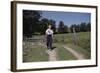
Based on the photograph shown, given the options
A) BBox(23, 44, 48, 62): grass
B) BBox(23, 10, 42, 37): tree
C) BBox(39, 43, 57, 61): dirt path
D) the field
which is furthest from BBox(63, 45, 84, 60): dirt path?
BBox(23, 10, 42, 37): tree

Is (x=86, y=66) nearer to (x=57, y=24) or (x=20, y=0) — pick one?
(x=57, y=24)

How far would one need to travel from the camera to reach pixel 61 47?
2.02 metres

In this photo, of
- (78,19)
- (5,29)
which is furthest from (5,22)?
(78,19)

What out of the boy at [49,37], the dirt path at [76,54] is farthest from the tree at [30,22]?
the dirt path at [76,54]

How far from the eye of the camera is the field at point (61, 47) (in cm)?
190

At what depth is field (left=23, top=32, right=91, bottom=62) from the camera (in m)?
1.90

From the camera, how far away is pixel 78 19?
2.10m

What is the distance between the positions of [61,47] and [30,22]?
39 centimetres

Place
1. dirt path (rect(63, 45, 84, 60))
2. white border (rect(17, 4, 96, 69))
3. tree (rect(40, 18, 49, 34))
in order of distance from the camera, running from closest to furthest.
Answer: white border (rect(17, 4, 96, 69)) → tree (rect(40, 18, 49, 34)) → dirt path (rect(63, 45, 84, 60))

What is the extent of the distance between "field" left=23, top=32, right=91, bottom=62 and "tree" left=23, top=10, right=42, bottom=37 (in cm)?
6

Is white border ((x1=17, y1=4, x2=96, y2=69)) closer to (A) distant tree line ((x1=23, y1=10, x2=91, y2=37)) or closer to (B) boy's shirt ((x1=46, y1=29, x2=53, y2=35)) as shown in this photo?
(A) distant tree line ((x1=23, y1=10, x2=91, y2=37))

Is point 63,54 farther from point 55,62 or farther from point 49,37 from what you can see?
point 49,37

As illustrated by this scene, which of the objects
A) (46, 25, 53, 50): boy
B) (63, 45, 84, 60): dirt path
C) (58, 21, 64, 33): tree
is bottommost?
(63, 45, 84, 60): dirt path

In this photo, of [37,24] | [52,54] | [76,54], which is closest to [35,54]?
[52,54]
